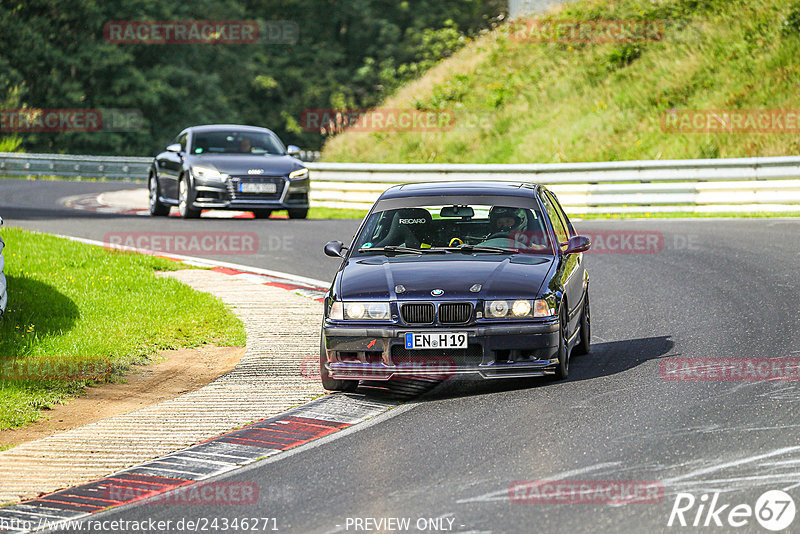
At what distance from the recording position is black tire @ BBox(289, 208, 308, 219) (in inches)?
866

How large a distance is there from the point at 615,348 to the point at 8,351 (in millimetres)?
5062

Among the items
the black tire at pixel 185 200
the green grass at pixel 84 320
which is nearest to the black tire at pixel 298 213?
the black tire at pixel 185 200

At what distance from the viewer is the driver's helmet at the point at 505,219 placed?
9406 mm

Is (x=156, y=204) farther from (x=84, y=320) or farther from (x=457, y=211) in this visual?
(x=457, y=211)

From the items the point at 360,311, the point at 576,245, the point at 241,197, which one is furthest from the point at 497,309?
the point at 241,197

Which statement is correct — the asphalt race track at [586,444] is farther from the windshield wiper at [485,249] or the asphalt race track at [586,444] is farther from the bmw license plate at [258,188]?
the bmw license plate at [258,188]

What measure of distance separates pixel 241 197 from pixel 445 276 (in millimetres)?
13244

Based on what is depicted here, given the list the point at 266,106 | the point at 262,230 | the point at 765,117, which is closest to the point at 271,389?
the point at 262,230

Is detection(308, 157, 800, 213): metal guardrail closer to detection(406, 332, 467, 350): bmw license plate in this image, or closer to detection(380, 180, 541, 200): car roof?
detection(380, 180, 541, 200): car roof

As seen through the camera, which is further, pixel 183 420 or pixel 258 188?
pixel 258 188

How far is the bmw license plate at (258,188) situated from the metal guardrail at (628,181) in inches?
158

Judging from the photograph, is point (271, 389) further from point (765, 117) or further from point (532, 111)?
point (532, 111)

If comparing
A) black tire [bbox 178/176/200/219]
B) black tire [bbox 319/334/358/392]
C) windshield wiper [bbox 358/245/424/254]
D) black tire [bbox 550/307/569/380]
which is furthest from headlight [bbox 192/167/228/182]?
black tire [bbox 550/307/569/380]

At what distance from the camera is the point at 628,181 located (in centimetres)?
2255
